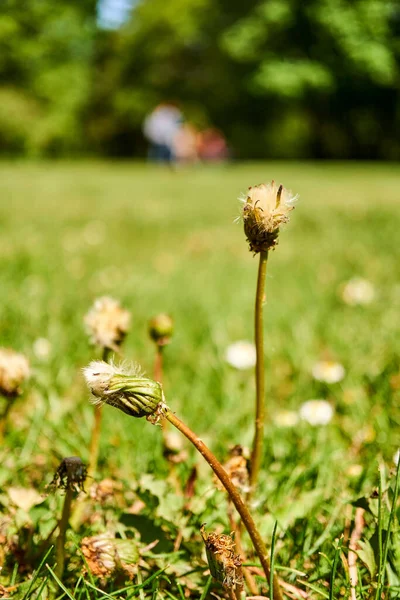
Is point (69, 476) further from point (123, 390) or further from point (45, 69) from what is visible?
point (45, 69)

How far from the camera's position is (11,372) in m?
0.93

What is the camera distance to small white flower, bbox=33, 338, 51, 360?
1.64m

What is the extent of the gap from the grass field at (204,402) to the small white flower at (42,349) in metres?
0.01

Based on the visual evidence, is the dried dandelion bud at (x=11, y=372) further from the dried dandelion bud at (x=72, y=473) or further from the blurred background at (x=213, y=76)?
the blurred background at (x=213, y=76)

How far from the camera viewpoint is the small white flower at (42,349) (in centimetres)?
164

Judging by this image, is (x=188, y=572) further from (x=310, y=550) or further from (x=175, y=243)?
(x=175, y=243)

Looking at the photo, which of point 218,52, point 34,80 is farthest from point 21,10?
point 218,52

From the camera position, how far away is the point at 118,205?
5.84 m

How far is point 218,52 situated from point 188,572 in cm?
2542

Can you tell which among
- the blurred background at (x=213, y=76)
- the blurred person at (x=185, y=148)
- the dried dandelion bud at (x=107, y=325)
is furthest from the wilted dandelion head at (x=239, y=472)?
the blurred background at (x=213, y=76)

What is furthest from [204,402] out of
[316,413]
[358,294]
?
[358,294]

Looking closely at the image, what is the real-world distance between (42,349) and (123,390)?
113cm

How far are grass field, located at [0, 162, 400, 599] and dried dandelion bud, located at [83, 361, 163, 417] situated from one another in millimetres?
271

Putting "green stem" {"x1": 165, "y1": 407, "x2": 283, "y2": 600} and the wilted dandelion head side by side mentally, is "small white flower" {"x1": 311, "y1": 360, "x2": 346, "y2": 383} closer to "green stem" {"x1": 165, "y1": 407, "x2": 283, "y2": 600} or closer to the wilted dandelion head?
the wilted dandelion head
